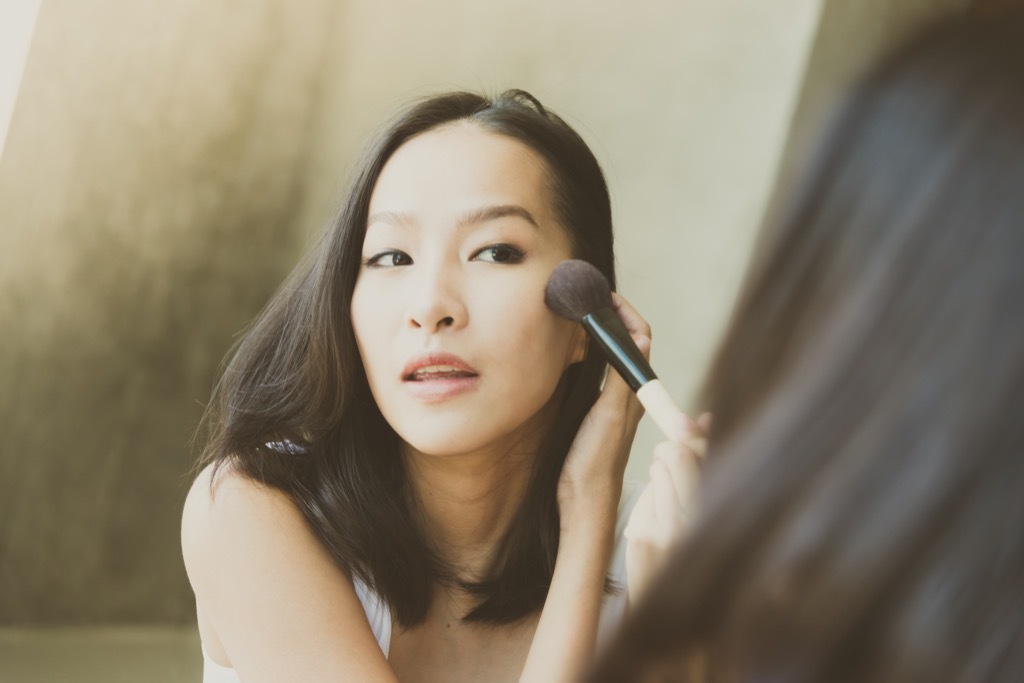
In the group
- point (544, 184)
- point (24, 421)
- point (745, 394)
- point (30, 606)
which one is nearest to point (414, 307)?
point (544, 184)

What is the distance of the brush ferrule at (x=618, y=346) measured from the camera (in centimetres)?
82

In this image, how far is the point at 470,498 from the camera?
3.21 feet

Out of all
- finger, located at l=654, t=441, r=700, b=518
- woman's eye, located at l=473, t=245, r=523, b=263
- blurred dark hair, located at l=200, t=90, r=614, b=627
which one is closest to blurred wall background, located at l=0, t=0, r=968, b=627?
blurred dark hair, located at l=200, t=90, r=614, b=627

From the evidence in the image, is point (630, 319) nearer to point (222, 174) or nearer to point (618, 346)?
point (618, 346)

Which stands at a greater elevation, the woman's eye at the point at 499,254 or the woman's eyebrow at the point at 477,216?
the woman's eyebrow at the point at 477,216

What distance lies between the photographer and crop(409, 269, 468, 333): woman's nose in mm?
853

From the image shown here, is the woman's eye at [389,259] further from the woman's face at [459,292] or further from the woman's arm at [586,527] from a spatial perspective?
the woman's arm at [586,527]

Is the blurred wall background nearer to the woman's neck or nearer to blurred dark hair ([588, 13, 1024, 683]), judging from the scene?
the woman's neck

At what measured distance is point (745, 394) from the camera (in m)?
0.38

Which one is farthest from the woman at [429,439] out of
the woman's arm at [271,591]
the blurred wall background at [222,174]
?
the blurred wall background at [222,174]

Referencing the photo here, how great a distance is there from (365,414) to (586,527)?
0.23 metres

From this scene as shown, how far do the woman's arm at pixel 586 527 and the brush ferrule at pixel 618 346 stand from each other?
68mm

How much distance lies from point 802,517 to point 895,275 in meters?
0.08

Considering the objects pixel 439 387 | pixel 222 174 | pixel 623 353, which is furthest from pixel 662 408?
pixel 222 174
